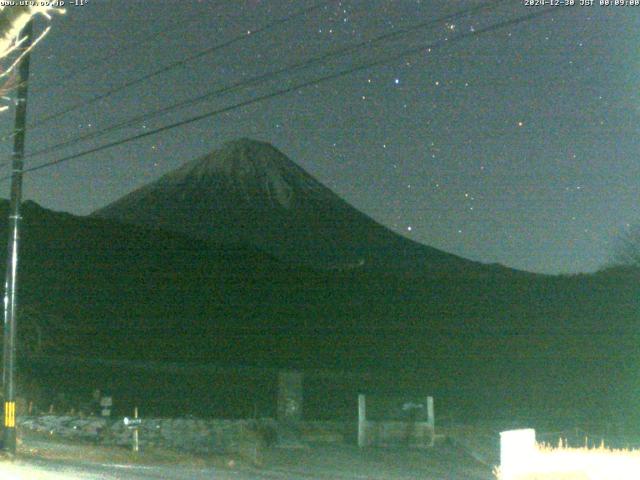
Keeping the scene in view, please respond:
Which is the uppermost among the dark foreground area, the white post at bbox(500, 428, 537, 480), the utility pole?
the utility pole

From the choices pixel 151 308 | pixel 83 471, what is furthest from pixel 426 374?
pixel 83 471

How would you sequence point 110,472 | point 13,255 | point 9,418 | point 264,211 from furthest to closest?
point 264,211 < point 13,255 < point 9,418 < point 110,472

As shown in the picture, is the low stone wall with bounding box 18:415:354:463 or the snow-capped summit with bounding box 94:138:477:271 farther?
the snow-capped summit with bounding box 94:138:477:271

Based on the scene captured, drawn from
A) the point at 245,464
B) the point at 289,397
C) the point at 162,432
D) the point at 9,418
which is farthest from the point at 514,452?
the point at 289,397

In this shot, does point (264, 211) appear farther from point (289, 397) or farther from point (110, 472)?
point (110, 472)

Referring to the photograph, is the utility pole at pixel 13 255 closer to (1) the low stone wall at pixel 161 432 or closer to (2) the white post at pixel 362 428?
(1) the low stone wall at pixel 161 432

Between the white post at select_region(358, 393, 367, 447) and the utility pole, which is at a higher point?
the utility pole

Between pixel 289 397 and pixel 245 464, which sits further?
pixel 289 397

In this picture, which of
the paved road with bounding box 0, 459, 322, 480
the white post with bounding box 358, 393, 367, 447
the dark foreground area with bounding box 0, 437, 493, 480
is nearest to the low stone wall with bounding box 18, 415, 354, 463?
the dark foreground area with bounding box 0, 437, 493, 480

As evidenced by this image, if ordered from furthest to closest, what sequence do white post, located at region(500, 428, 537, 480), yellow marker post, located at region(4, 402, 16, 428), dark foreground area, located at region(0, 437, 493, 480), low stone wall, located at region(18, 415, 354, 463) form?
low stone wall, located at region(18, 415, 354, 463), yellow marker post, located at region(4, 402, 16, 428), dark foreground area, located at region(0, 437, 493, 480), white post, located at region(500, 428, 537, 480)

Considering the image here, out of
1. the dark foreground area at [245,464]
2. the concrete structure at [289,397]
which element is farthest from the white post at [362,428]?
the concrete structure at [289,397]

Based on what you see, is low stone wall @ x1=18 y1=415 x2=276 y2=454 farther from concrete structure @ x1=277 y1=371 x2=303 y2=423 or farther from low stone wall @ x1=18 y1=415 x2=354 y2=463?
concrete structure @ x1=277 y1=371 x2=303 y2=423

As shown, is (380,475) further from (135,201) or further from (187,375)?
(135,201)

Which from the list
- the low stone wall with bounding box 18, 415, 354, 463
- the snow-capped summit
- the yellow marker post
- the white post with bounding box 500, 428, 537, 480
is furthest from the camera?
the snow-capped summit
